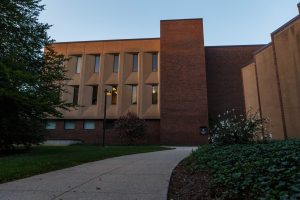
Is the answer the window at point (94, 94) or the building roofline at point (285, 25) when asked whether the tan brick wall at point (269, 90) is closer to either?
the building roofline at point (285, 25)

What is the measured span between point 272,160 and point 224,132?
6683mm

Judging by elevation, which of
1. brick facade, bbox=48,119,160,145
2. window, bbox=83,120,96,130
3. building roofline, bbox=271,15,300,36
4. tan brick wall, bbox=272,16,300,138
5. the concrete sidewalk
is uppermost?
building roofline, bbox=271,15,300,36

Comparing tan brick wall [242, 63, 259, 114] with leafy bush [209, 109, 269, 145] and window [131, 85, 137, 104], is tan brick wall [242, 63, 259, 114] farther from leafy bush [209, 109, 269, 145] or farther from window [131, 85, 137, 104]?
leafy bush [209, 109, 269, 145]

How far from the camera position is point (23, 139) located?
15781 millimetres

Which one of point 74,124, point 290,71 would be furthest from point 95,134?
point 290,71

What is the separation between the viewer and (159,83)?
34.6m

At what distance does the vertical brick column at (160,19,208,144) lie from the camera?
31.7 m

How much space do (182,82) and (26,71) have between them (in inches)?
871

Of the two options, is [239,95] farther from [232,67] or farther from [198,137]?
[198,137]

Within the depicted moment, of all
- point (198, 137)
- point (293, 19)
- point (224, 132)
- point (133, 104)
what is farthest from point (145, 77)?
point (224, 132)

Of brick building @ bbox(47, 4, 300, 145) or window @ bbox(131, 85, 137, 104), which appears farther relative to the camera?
window @ bbox(131, 85, 137, 104)

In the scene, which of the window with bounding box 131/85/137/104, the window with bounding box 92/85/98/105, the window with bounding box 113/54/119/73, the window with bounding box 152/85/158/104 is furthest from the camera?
the window with bounding box 113/54/119/73

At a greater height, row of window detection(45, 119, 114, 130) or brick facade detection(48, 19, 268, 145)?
brick facade detection(48, 19, 268, 145)

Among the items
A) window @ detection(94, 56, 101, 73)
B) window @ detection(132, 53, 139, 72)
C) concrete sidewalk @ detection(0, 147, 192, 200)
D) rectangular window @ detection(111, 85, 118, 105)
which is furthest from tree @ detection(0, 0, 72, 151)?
window @ detection(94, 56, 101, 73)
